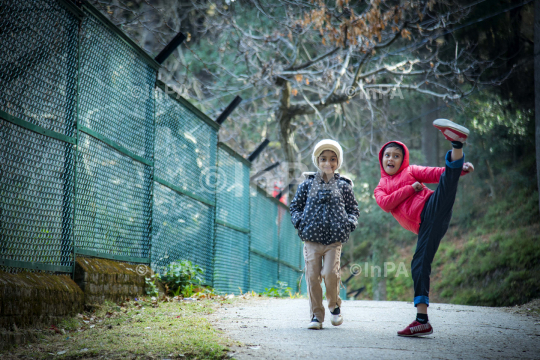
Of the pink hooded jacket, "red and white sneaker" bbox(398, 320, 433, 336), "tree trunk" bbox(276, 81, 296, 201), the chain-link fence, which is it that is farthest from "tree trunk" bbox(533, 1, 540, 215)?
"red and white sneaker" bbox(398, 320, 433, 336)

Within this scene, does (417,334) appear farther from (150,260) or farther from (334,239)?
(150,260)

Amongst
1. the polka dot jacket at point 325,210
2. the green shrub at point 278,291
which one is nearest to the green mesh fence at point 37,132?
the polka dot jacket at point 325,210

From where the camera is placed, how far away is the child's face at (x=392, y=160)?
457 centimetres

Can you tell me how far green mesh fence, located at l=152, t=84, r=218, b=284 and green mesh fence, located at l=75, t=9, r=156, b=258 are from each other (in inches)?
11.3

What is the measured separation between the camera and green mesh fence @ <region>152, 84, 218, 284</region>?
6379mm

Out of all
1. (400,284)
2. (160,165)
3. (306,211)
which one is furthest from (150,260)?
(400,284)

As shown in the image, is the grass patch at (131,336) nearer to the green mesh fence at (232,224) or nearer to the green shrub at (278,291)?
the green mesh fence at (232,224)

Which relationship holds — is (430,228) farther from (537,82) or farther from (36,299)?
(537,82)

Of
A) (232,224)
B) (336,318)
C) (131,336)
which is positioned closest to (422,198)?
(336,318)

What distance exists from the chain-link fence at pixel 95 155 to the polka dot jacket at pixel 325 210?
200 centimetres

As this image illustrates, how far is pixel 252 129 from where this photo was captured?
63.3 ft

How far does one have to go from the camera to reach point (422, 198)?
433cm

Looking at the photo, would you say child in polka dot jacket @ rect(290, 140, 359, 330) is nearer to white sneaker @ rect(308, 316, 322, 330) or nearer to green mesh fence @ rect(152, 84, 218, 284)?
white sneaker @ rect(308, 316, 322, 330)

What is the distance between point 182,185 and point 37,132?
3074 mm
